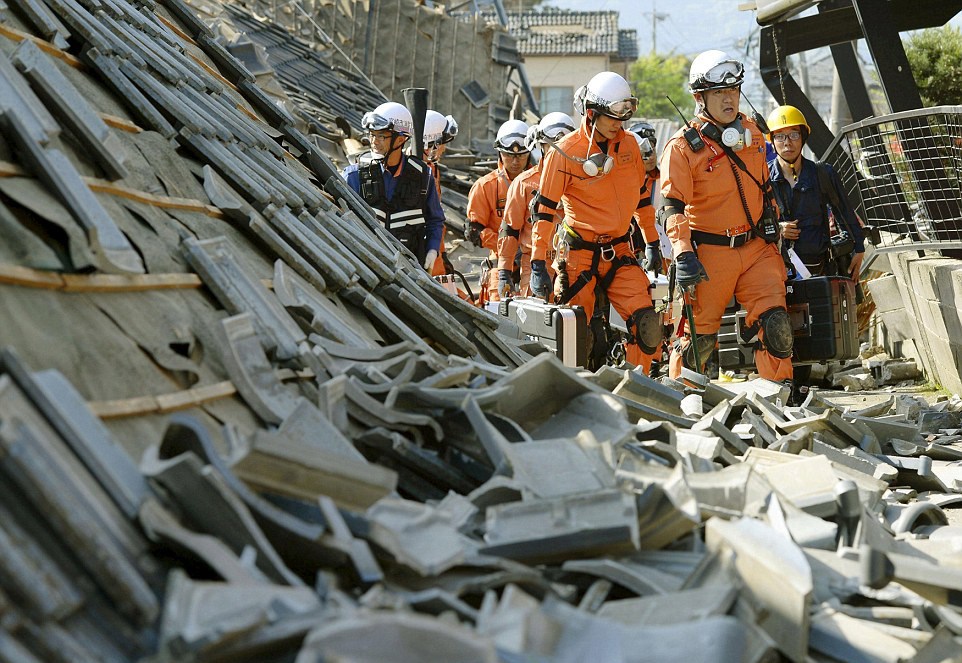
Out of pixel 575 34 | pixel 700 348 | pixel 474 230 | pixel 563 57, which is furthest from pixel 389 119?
pixel 575 34

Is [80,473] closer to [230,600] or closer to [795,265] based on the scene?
[230,600]

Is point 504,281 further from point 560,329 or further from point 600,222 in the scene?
point 560,329

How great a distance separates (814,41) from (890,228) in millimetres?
2727

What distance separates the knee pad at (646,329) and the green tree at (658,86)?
7008 cm

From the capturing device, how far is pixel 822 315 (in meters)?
9.00

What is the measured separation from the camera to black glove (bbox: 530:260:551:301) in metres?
9.41

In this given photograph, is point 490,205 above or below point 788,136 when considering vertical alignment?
below

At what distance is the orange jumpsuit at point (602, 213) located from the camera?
9180 mm

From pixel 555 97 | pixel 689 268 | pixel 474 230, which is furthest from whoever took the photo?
pixel 555 97

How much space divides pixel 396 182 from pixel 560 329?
9.11 ft

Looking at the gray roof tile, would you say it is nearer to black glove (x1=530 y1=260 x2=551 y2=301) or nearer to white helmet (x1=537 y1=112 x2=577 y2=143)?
white helmet (x1=537 y1=112 x2=577 y2=143)

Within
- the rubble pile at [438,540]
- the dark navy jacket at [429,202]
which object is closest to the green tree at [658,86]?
the dark navy jacket at [429,202]

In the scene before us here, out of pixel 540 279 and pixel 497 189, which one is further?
pixel 497 189

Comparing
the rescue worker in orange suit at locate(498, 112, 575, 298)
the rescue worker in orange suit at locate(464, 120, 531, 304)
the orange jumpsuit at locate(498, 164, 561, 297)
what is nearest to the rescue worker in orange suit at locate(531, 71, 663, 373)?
the rescue worker in orange suit at locate(498, 112, 575, 298)
